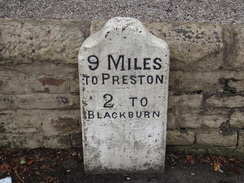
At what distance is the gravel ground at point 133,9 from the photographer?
10.5ft

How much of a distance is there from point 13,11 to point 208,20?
6.33 ft

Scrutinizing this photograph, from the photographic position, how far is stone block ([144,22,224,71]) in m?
2.75

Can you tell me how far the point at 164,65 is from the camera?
2639mm

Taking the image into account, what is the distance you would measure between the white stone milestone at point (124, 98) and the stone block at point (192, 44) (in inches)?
7.9

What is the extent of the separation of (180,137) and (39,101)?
1.37m

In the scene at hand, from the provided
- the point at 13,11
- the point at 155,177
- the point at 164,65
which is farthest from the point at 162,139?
the point at 13,11

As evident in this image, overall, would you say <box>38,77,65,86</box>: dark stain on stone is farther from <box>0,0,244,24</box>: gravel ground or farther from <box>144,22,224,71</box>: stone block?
<box>144,22,224,71</box>: stone block

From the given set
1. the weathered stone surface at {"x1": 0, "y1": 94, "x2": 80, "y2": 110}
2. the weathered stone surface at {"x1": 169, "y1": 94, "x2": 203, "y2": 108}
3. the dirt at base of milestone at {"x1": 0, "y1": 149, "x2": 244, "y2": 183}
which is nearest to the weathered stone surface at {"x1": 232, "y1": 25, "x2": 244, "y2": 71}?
the weathered stone surface at {"x1": 169, "y1": 94, "x2": 203, "y2": 108}

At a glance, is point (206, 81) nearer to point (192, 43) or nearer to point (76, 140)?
point (192, 43)

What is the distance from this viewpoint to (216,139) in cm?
316

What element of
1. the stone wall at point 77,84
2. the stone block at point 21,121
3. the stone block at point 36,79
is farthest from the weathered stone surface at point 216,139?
the stone block at point 21,121

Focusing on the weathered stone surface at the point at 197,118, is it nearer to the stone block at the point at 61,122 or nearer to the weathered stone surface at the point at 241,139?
the weathered stone surface at the point at 241,139

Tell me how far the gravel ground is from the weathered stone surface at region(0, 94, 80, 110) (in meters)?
0.80

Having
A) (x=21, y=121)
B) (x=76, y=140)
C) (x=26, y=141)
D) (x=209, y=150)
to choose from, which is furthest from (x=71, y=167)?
(x=209, y=150)
